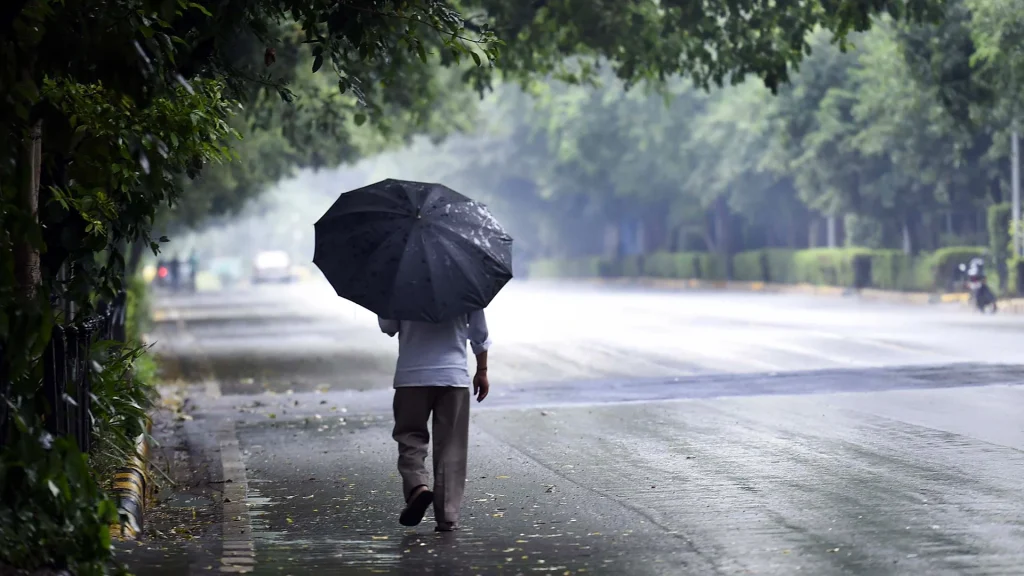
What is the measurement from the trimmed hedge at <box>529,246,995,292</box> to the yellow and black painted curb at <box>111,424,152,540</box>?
27354mm

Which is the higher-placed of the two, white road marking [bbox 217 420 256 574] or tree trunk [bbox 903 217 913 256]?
tree trunk [bbox 903 217 913 256]

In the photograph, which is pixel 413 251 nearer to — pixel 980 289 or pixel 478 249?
pixel 478 249

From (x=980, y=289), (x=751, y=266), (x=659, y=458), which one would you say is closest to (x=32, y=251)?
(x=659, y=458)

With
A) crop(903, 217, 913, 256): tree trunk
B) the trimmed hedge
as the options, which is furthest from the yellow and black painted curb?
crop(903, 217, 913, 256): tree trunk

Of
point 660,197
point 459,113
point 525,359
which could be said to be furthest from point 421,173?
point 525,359

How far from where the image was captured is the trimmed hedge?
39562 mm

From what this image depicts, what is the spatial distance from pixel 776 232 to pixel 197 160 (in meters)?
55.5

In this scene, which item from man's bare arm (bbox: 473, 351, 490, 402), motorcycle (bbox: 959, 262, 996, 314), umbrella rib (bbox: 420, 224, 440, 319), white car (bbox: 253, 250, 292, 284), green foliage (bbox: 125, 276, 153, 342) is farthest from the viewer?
white car (bbox: 253, 250, 292, 284)

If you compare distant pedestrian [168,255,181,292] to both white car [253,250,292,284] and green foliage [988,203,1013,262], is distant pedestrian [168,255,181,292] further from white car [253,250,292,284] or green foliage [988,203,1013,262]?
green foliage [988,203,1013,262]

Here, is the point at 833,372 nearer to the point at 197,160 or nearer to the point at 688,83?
the point at 197,160

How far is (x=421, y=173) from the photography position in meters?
84.8

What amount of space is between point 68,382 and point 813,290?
4088cm

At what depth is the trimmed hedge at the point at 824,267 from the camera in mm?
39562

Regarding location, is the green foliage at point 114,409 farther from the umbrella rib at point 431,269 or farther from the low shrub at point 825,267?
the low shrub at point 825,267
